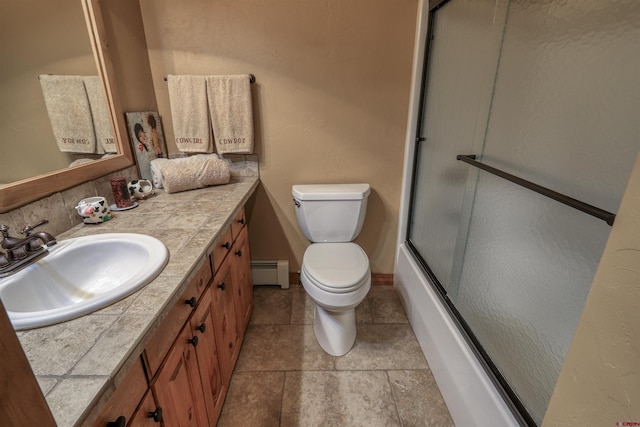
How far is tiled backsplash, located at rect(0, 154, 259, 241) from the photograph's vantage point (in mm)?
947

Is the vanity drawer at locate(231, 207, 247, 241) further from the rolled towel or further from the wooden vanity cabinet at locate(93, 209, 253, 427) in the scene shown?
the rolled towel

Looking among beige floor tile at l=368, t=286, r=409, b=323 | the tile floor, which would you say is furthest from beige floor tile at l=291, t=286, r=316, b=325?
beige floor tile at l=368, t=286, r=409, b=323

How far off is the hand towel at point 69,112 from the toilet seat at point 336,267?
1126mm

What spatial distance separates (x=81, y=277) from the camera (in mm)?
961

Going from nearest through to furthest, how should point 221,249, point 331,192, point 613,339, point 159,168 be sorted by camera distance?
point 613,339 → point 221,249 → point 159,168 → point 331,192

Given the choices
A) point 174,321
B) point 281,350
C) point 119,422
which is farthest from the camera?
point 281,350

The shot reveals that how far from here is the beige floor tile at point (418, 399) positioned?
1.29 metres

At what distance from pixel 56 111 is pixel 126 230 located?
52 cm

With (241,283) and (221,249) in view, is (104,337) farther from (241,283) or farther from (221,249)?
(241,283)

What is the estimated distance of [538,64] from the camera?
909 mm

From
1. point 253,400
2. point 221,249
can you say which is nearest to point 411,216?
point 221,249

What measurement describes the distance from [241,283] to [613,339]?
4.63 feet

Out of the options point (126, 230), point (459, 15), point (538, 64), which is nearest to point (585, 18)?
point (538, 64)

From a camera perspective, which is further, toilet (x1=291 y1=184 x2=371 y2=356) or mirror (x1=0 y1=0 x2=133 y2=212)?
toilet (x1=291 y1=184 x2=371 y2=356)
